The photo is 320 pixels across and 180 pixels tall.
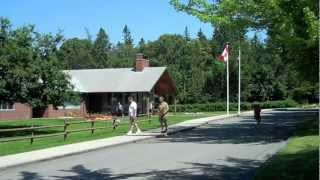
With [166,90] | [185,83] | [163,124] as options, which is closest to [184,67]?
[185,83]

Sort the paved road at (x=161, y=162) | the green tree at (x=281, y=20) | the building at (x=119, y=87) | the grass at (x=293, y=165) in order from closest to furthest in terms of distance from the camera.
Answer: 1. the grass at (x=293, y=165)
2. the paved road at (x=161, y=162)
3. the green tree at (x=281, y=20)
4. the building at (x=119, y=87)

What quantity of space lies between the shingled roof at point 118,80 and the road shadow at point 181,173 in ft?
160

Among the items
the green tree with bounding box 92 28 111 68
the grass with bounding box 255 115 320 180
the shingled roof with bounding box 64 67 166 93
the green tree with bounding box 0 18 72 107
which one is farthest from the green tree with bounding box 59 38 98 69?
the grass with bounding box 255 115 320 180

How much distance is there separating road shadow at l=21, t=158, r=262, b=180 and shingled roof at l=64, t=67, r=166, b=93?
4868cm

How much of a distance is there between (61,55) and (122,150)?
1725cm

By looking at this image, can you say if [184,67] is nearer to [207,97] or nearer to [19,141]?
[207,97]

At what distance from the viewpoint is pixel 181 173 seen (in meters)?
14.7

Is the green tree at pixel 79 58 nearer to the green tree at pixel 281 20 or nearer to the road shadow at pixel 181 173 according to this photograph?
the green tree at pixel 281 20

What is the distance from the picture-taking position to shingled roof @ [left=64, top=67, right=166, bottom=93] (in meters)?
66.1

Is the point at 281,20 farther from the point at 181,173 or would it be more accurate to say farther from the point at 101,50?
the point at 101,50

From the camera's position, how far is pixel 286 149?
62.7ft

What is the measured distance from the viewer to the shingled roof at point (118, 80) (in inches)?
2603

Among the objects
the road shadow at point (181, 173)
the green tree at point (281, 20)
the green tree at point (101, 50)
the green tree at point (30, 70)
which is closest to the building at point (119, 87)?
the green tree at point (30, 70)

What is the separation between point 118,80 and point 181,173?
54784mm
